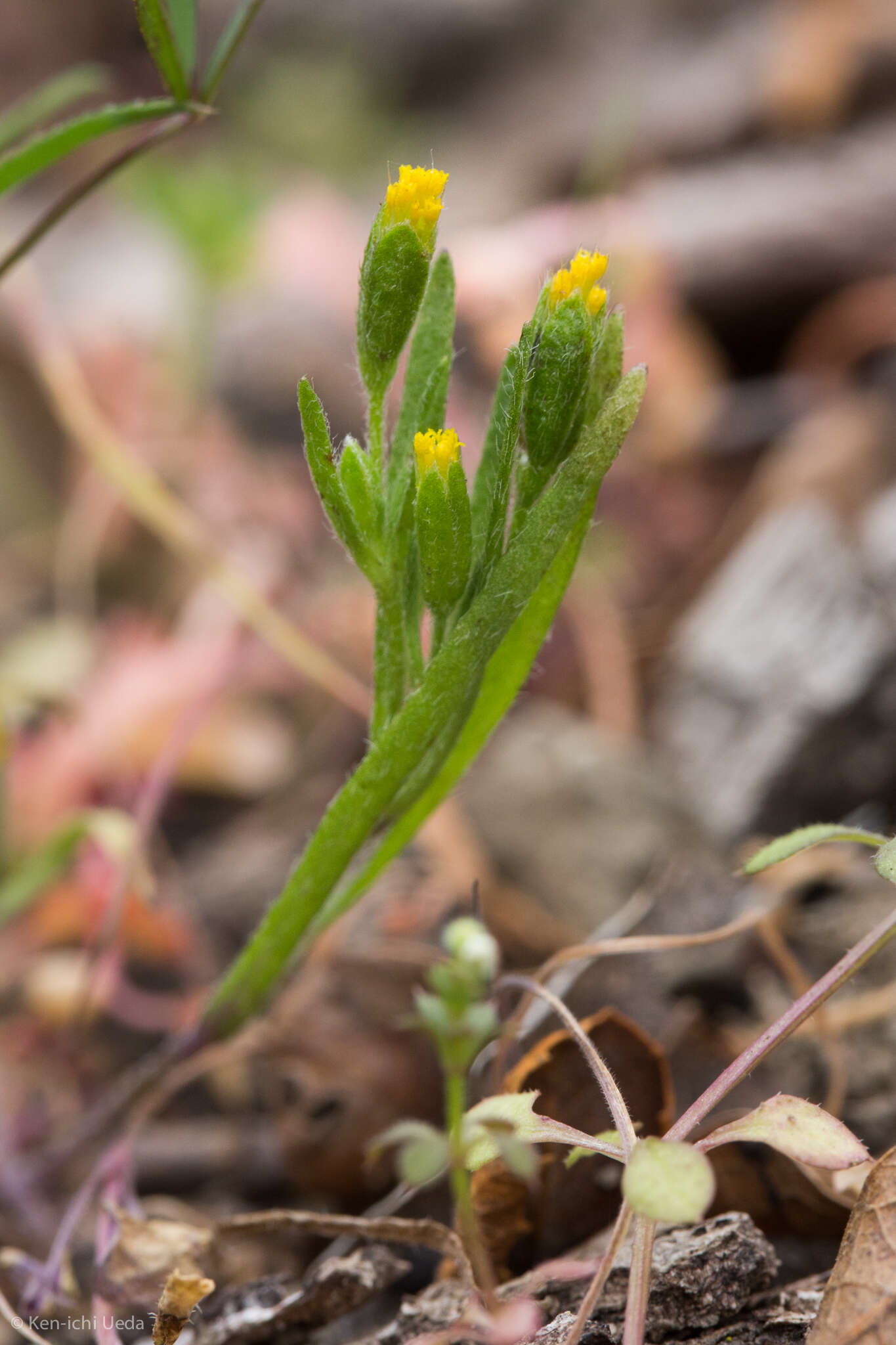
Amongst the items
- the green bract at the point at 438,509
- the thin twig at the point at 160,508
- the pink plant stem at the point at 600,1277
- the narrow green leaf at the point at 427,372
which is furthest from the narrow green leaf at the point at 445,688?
the thin twig at the point at 160,508

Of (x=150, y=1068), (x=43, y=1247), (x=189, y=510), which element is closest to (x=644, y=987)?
(x=150, y=1068)

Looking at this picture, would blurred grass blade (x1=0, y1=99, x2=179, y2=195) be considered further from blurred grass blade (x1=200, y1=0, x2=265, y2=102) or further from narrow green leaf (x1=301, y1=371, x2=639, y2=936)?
narrow green leaf (x1=301, y1=371, x2=639, y2=936)

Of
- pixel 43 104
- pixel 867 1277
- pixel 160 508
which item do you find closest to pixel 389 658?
pixel 867 1277

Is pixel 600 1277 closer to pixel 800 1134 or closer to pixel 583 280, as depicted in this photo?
pixel 800 1134

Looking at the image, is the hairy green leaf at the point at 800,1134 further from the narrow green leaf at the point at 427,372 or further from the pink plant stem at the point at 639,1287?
the narrow green leaf at the point at 427,372

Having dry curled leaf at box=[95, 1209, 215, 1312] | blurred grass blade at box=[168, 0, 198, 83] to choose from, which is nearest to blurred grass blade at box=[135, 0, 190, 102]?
blurred grass blade at box=[168, 0, 198, 83]

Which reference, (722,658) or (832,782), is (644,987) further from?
(722,658)
